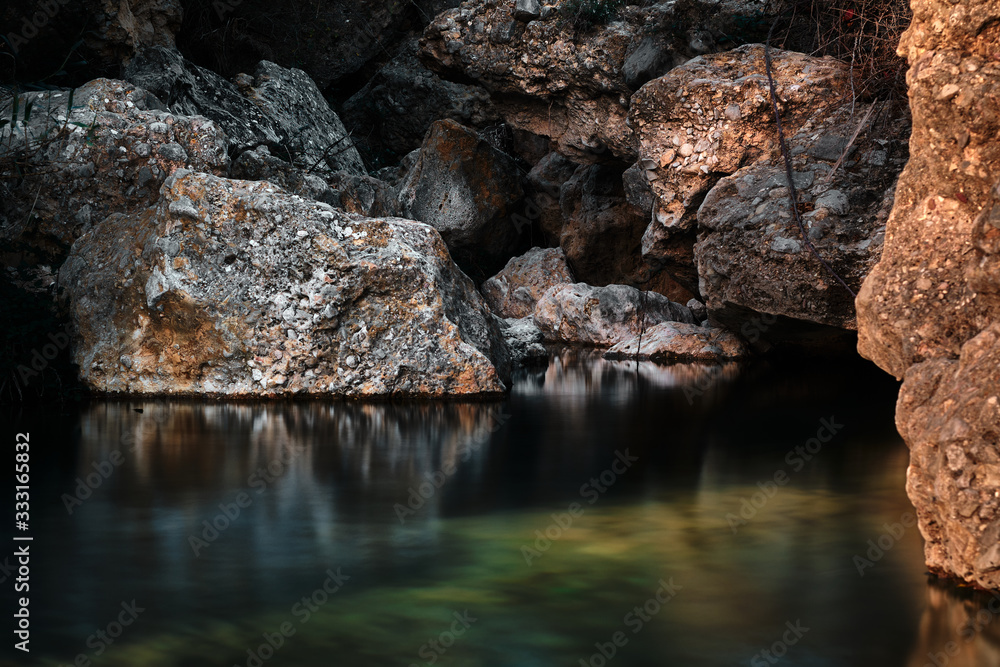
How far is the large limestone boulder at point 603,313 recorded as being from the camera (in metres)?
12.0

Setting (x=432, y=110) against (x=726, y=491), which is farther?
(x=432, y=110)

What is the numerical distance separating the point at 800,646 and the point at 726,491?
1.86 m

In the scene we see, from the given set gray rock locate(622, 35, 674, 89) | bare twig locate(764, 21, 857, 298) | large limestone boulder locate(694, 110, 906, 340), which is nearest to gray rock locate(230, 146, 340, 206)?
gray rock locate(622, 35, 674, 89)

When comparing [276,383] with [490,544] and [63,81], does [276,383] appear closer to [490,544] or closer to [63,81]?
[490,544]

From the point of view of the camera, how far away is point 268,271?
7.24 m

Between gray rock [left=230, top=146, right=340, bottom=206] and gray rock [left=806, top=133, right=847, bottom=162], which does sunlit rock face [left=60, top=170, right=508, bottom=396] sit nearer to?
gray rock [left=806, top=133, right=847, bottom=162]

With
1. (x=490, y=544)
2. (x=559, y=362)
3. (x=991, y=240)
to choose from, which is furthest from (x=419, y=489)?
(x=559, y=362)
